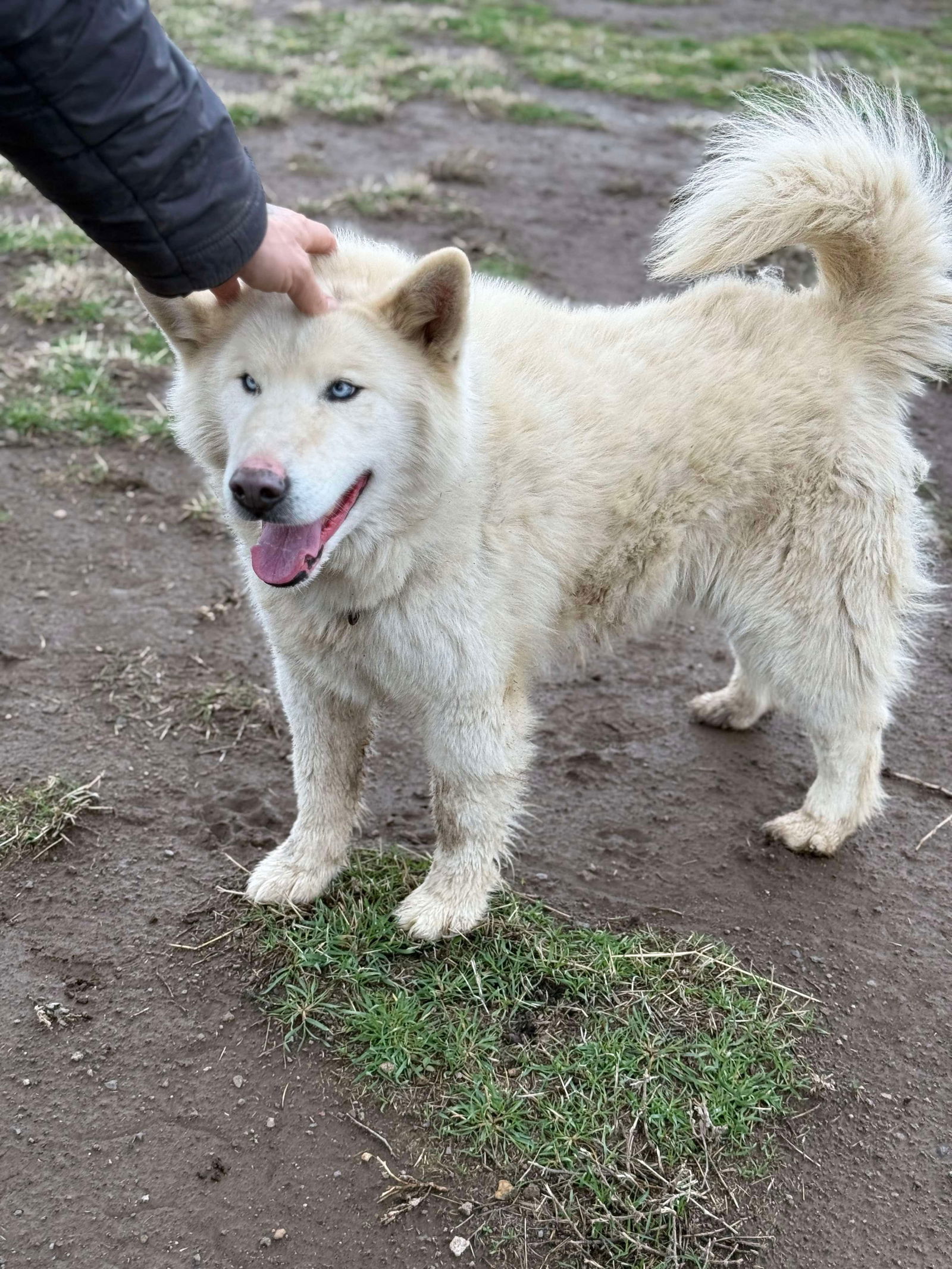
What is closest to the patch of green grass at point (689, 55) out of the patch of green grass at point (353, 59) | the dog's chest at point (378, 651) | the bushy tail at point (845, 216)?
the patch of green grass at point (353, 59)

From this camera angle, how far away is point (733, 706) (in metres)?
3.74

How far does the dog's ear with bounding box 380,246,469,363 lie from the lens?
2.14 meters

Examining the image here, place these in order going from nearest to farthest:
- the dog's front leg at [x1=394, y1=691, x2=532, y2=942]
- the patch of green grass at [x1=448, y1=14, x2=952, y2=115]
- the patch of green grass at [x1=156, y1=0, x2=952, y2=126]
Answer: the dog's front leg at [x1=394, y1=691, x2=532, y2=942], the patch of green grass at [x1=156, y1=0, x2=952, y2=126], the patch of green grass at [x1=448, y1=14, x2=952, y2=115]

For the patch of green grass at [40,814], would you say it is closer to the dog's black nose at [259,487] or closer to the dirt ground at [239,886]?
the dirt ground at [239,886]

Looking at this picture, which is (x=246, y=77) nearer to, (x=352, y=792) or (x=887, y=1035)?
(x=352, y=792)

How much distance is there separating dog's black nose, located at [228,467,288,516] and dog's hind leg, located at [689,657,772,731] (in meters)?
2.01

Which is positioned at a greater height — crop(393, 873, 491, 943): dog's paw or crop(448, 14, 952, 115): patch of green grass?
crop(448, 14, 952, 115): patch of green grass

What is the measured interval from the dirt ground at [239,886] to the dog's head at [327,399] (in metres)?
1.14

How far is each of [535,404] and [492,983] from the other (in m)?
1.39

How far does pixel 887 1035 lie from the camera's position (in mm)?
2738

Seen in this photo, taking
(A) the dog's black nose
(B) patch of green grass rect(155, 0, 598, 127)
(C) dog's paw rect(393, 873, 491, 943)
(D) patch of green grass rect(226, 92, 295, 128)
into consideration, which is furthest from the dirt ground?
(B) patch of green grass rect(155, 0, 598, 127)

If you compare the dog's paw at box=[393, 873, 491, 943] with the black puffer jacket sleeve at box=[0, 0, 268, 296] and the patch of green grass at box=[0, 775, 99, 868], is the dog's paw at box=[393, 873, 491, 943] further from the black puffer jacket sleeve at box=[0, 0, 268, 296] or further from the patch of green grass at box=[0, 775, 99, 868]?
the black puffer jacket sleeve at box=[0, 0, 268, 296]

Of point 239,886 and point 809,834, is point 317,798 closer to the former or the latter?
point 239,886

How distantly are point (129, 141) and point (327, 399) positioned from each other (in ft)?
1.85
